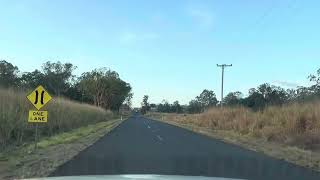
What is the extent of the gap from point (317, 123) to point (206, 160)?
12.9m

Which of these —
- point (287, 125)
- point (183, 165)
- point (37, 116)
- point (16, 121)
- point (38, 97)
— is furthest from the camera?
point (287, 125)

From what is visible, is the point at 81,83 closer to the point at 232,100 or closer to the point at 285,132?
the point at 232,100

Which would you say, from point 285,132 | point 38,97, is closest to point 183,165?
point 38,97

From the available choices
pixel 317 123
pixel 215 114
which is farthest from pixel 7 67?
pixel 317 123

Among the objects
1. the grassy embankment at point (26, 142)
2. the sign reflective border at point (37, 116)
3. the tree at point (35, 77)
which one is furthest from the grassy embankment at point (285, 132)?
the tree at point (35, 77)

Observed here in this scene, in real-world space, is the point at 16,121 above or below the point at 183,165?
above

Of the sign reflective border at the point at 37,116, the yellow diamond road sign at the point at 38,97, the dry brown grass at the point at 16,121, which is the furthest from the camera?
the dry brown grass at the point at 16,121

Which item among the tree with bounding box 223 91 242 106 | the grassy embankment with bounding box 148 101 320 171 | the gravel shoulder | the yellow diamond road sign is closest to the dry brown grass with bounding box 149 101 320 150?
the grassy embankment with bounding box 148 101 320 171

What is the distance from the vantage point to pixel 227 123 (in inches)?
1988

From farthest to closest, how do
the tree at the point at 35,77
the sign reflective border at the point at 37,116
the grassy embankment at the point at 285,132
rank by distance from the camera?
the tree at the point at 35,77 < the grassy embankment at the point at 285,132 < the sign reflective border at the point at 37,116

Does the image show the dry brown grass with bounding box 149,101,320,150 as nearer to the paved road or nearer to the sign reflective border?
the paved road

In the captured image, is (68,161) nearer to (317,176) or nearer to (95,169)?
(95,169)

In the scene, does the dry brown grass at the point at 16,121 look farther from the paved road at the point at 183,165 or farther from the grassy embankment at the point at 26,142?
the paved road at the point at 183,165

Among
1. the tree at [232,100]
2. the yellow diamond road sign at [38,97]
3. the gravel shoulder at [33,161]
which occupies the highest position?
the tree at [232,100]
